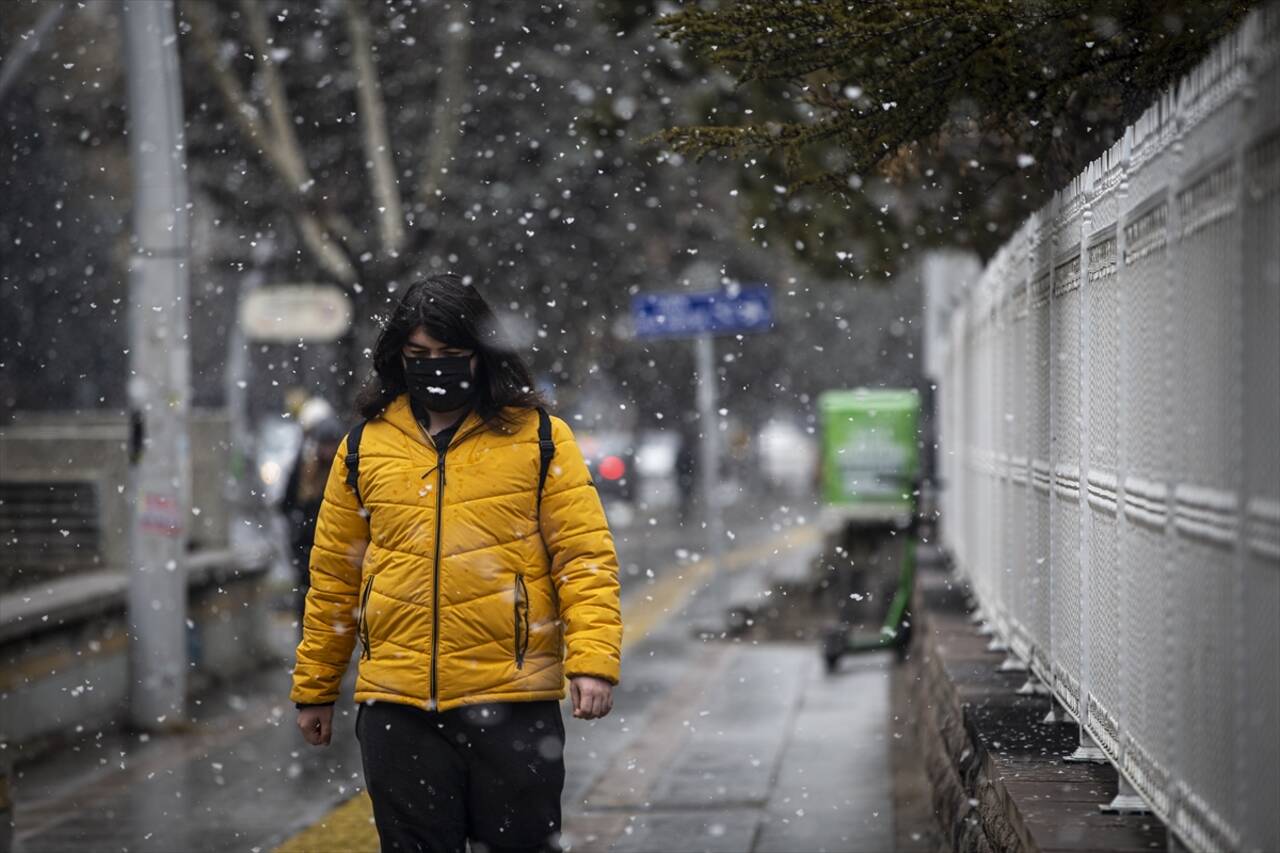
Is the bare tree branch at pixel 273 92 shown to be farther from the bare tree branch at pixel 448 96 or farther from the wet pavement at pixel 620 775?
the wet pavement at pixel 620 775

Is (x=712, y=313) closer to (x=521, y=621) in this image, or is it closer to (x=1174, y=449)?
(x=521, y=621)

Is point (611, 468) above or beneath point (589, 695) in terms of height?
beneath

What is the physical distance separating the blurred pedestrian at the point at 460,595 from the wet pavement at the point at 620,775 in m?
2.86

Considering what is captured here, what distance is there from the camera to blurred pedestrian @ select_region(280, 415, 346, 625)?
11.2 metres

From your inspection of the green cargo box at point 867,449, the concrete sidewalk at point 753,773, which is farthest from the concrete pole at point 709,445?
the concrete sidewalk at point 753,773

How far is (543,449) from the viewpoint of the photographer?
485 centimetres

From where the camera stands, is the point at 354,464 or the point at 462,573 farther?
the point at 354,464

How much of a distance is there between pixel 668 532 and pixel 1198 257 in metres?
32.5

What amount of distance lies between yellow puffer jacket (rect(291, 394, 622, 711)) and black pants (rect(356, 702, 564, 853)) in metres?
0.07

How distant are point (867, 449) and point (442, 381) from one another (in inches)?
574

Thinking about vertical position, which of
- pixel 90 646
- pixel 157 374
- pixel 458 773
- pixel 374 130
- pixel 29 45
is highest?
pixel 374 130

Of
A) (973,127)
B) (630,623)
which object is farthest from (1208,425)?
(630,623)

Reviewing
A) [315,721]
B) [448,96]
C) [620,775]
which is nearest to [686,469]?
A: [448,96]

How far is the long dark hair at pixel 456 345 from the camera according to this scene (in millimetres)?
4871
